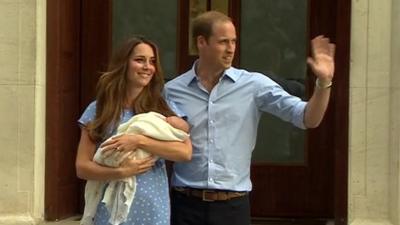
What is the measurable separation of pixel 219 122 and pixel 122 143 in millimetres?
468

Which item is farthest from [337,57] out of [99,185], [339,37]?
[99,185]

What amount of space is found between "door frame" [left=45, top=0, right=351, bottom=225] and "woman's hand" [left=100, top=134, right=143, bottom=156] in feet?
9.57

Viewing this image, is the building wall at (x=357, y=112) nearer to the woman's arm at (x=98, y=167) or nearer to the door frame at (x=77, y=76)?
the door frame at (x=77, y=76)

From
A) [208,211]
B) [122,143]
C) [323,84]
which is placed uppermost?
[323,84]

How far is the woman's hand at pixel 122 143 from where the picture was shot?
10.9 ft

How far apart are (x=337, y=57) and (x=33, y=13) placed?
2420 mm

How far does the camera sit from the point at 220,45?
11.4 feet

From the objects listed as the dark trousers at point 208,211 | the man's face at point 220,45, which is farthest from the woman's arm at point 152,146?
the man's face at point 220,45

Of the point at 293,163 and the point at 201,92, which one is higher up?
the point at 201,92

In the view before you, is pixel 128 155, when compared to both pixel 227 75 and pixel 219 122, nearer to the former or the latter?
pixel 219 122

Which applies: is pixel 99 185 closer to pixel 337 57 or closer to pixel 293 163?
pixel 337 57

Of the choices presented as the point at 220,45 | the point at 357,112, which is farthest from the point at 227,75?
the point at 357,112

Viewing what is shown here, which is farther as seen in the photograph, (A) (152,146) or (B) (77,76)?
(B) (77,76)

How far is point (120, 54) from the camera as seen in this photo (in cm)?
353
